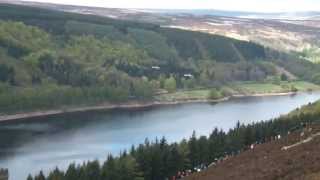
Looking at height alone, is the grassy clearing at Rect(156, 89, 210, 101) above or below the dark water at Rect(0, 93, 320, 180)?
below

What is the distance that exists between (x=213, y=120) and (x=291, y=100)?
3112cm

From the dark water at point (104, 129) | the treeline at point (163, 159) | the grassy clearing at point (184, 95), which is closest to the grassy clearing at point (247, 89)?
the grassy clearing at point (184, 95)

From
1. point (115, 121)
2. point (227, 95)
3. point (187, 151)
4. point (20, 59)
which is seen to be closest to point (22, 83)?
point (20, 59)

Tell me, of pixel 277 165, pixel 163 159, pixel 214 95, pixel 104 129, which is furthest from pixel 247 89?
pixel 277 165

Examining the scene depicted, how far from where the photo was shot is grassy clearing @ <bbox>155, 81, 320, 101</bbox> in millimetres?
115812

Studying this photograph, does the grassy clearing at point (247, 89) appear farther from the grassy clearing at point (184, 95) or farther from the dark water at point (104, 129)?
the dark water at point (104, 129)

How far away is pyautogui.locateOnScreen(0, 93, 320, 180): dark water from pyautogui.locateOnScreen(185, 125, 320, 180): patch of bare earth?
22845 mm

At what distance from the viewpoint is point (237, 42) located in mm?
173750

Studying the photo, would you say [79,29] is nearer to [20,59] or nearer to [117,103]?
[20,59]

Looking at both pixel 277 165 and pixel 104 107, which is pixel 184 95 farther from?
pixel 277 165

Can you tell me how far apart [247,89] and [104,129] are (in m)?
53.9

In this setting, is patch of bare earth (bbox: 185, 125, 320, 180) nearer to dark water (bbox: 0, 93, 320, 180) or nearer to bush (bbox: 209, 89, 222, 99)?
dark water (bbox: 0, 93, 320, 180)

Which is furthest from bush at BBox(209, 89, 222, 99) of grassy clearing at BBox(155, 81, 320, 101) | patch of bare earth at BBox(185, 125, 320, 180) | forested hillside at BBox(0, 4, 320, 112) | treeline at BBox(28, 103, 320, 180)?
patch of bare earth at BBox(185, 125, 320, 180)

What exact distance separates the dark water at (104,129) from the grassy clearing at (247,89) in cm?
634
